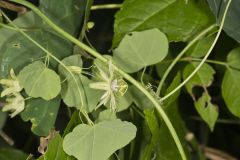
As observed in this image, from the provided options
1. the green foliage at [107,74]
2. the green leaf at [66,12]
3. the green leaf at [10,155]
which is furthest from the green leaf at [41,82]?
the green leaf at [10,155]

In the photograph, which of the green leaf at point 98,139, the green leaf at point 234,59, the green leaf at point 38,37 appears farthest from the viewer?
the green leaf at point 234,59

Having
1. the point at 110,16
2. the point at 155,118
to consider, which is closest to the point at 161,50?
the point at 155,118

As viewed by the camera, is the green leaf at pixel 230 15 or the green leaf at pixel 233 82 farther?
the green leaf at pixel 233 82

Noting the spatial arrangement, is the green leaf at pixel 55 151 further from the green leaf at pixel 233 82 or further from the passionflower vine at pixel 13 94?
the green leaf at pixel 233 82

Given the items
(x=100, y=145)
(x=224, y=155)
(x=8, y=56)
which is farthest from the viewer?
(x=224, y=155)

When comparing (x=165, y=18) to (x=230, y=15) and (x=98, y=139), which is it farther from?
(x=98, y=139)

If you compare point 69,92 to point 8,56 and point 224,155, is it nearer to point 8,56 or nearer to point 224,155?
point 8,56
